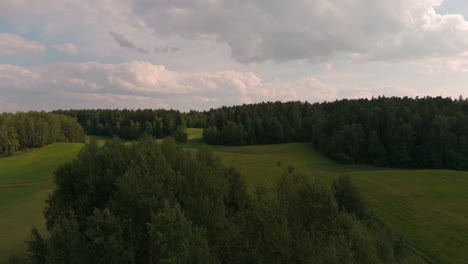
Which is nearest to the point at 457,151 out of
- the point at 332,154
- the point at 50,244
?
the point at 332,154

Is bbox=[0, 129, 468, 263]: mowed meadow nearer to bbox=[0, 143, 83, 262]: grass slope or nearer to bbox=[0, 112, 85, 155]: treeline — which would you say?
bbox=[0, 143, 83, 262]: grass slope

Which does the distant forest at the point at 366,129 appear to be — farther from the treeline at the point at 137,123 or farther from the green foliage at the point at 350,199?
the green foliage at the point at 350,199

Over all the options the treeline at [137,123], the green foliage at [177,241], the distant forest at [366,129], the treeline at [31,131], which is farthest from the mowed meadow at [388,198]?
the treeline at [137,123]

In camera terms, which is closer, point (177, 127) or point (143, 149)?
point (143, 149)

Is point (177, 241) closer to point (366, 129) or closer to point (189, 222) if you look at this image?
point (189, 222)

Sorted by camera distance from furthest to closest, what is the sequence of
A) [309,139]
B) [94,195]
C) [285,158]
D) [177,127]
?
[177,127], [309,139], [285,158], [94,195]

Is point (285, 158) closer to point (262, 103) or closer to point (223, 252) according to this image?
point (262, 103)
